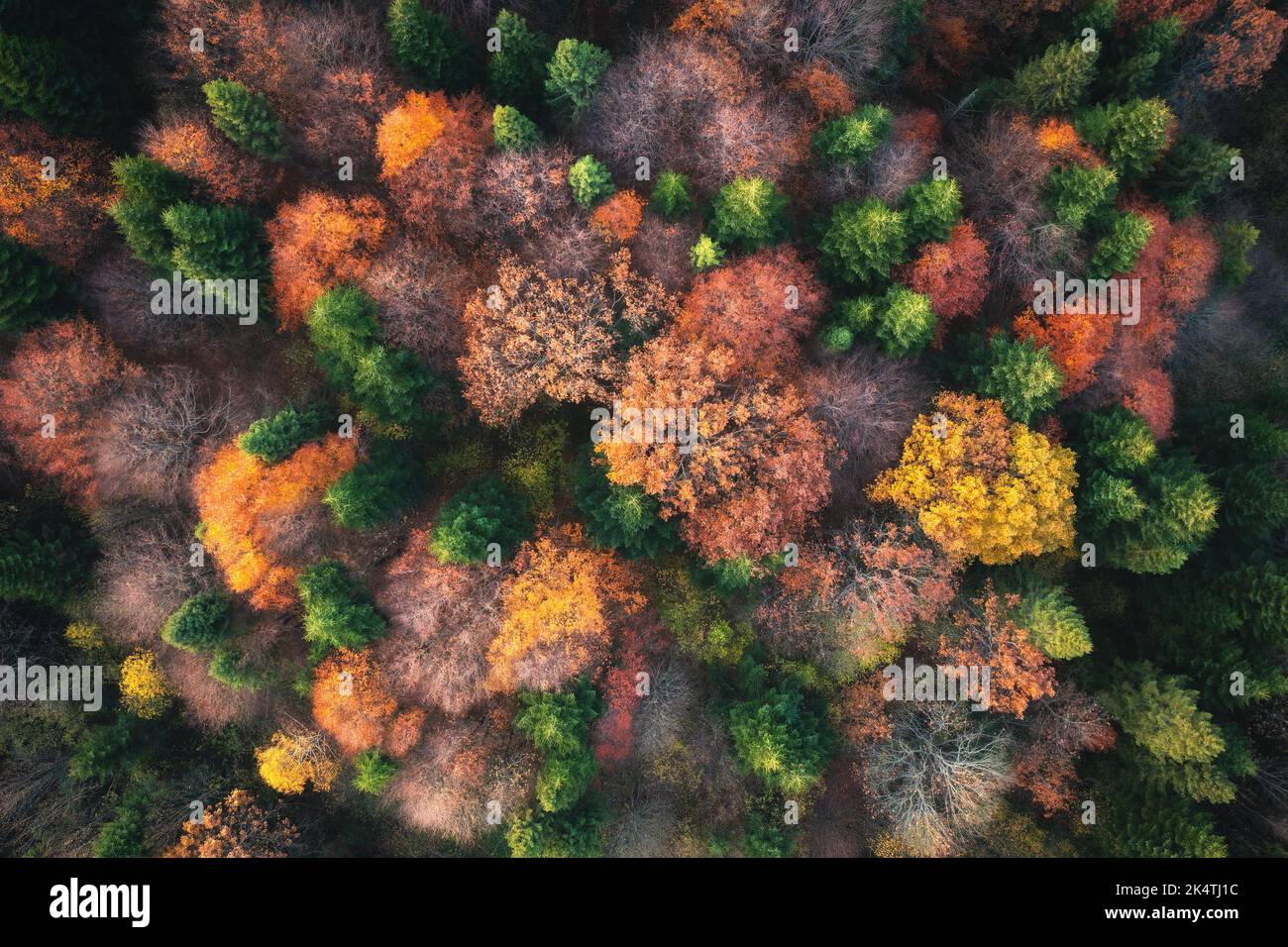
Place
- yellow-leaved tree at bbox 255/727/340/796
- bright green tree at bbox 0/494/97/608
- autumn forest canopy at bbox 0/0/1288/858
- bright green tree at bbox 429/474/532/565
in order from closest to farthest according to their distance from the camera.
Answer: bright green tree at bbox 429/474/532/565, autumn forest canopy at bbox 0/0/1288/858, bright green tree at bbox 0/494/97/608, yellow-leaved tree at bbox 255/727/340/796

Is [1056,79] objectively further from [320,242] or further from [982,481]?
[320,242]

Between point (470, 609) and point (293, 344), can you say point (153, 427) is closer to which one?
point (293, 344)

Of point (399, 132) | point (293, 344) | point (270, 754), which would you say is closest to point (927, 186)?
point (399, 132)

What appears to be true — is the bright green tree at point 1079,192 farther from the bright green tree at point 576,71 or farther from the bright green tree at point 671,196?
the bright green tree at point 576,71

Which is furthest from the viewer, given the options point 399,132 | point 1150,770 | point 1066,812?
point 1066,812

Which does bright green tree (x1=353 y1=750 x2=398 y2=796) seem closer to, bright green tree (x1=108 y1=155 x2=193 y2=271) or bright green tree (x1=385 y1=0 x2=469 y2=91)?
bright green tree (x1=108 y1=155 x2=193 y2=271)

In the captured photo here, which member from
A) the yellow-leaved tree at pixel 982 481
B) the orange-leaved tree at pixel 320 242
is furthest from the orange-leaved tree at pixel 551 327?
the yellow-leaved tree at pixel 982 481

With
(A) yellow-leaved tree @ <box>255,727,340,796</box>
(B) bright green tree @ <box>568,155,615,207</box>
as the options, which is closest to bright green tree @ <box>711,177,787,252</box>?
(B) bright green tree @ <box>568,155,615,207</box>
